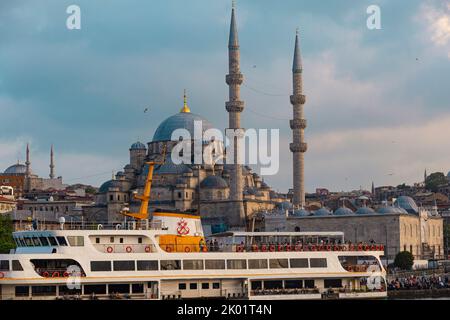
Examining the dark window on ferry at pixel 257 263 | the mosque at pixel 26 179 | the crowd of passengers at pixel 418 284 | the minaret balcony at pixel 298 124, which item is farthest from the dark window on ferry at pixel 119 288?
the mosque at pixel 26 179

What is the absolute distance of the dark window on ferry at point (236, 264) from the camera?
105ft

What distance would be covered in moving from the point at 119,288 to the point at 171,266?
6.07 feet

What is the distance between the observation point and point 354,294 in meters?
33.6

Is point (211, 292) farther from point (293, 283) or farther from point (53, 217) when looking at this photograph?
point (53, 217)

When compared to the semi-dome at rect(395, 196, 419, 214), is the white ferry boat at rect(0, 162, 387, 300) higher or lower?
lower

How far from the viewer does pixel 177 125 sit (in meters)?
81.7

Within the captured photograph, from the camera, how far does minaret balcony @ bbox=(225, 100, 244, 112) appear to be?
238 ft

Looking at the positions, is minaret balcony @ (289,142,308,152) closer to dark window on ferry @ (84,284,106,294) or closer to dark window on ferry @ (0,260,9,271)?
dark window on ferry @ (84,284,106,294)

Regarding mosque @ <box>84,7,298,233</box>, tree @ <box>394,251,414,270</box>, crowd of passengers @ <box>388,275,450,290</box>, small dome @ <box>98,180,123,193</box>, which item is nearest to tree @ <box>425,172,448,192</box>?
mosque @ <box>84,7,298,233</box>

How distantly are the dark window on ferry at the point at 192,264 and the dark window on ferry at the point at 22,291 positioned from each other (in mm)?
4907

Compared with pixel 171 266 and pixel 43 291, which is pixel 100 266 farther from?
pixel 171 266

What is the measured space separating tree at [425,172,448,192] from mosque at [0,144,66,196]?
46.7m
